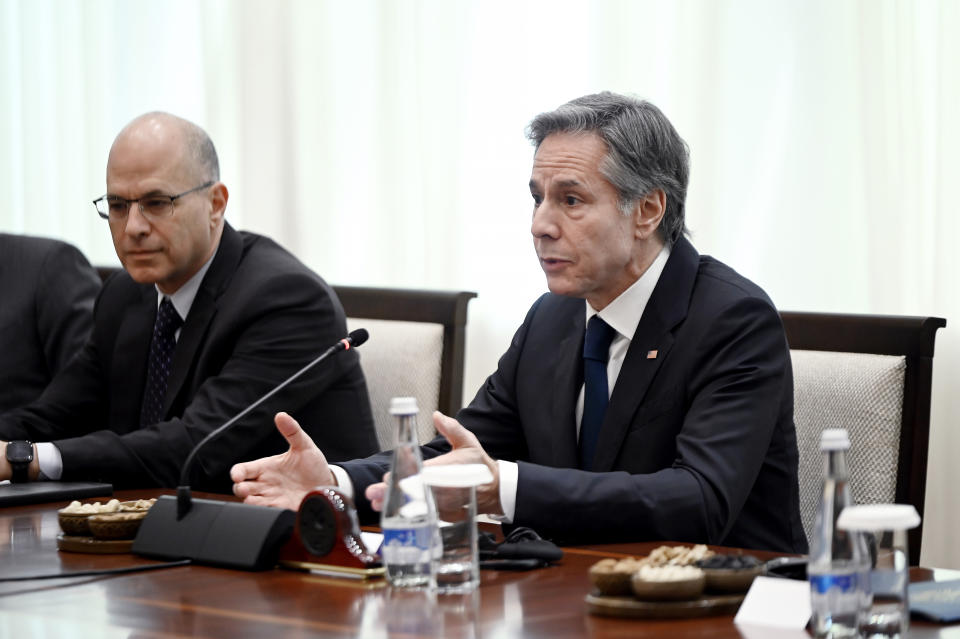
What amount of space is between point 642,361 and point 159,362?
1.45m

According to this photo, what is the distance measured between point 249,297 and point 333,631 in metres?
1.92

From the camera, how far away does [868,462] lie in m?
2.53

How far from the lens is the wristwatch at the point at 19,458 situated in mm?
2812

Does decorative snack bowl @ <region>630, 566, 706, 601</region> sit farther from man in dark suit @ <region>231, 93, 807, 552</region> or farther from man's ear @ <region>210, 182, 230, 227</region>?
man's ear @ <region>210, 182, 230, 227</region>

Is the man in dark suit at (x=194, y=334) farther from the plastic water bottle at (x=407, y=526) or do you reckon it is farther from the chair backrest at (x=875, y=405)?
the plastic water bottle at (x=407, y=526)

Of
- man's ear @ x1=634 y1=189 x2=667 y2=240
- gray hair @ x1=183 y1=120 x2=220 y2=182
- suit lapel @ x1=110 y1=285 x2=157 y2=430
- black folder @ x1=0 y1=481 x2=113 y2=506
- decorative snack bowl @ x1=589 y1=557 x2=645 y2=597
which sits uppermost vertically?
gray hair @ x1=183 y1=120 x2=220 y2=182

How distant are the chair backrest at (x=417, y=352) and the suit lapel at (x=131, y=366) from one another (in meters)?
0.57

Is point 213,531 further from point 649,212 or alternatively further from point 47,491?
point 649,212

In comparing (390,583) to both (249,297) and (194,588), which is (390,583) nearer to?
(194,588)

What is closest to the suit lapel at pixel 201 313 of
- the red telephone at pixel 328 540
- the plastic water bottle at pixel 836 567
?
the red telephone at pixel 328 540

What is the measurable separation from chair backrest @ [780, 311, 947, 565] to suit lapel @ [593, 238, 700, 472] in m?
0.33

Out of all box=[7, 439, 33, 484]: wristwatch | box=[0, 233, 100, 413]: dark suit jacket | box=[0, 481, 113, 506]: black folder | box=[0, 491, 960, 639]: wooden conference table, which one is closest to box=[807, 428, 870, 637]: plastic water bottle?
box=[0, 491, 960, 639]: wooden conference table

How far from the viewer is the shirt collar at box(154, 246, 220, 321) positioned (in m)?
3.42

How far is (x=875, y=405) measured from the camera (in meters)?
2.52
